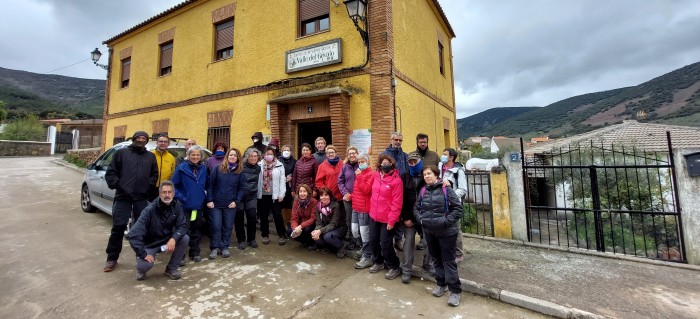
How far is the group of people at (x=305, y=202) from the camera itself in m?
3.24

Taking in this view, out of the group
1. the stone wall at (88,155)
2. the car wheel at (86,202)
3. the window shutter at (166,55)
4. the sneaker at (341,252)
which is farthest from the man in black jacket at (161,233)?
the stone wall at (88,155)

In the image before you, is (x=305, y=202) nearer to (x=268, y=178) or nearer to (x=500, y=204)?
(x=268, y=178)

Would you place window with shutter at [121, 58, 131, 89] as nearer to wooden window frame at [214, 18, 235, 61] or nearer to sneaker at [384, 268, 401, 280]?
wooden window frame at [214, 18, 235, 61]

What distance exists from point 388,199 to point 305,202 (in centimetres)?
149

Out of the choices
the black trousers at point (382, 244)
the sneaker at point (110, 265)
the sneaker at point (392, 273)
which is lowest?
the sneaker at point (392, 273)

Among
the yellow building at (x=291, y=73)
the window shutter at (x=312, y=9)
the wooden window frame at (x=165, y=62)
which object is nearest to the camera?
the yellow building at (x=291, y=73)

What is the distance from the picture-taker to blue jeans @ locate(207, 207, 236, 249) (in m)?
4.24

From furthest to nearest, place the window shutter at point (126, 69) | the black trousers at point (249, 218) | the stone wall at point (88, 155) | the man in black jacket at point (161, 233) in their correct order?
the stone wall at point (88, 155) < the window shutter at point (126, 69) < the black trousers at point (249, 218) < the man in black jacket at point (161, 233)

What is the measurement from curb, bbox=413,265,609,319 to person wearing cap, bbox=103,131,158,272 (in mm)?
4279

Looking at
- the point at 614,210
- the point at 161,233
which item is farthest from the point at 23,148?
the point at 614,210

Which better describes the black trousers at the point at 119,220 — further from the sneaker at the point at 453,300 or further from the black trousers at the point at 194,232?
the sneaker at the point at 453,300

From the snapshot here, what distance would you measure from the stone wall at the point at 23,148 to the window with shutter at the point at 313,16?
24.3 meters

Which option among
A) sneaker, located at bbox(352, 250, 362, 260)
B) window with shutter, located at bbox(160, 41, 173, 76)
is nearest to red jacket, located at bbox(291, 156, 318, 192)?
sneaker, located at bbox(352, 250, 362, 260)

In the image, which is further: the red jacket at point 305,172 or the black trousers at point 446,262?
the red jacket at point 305,172
